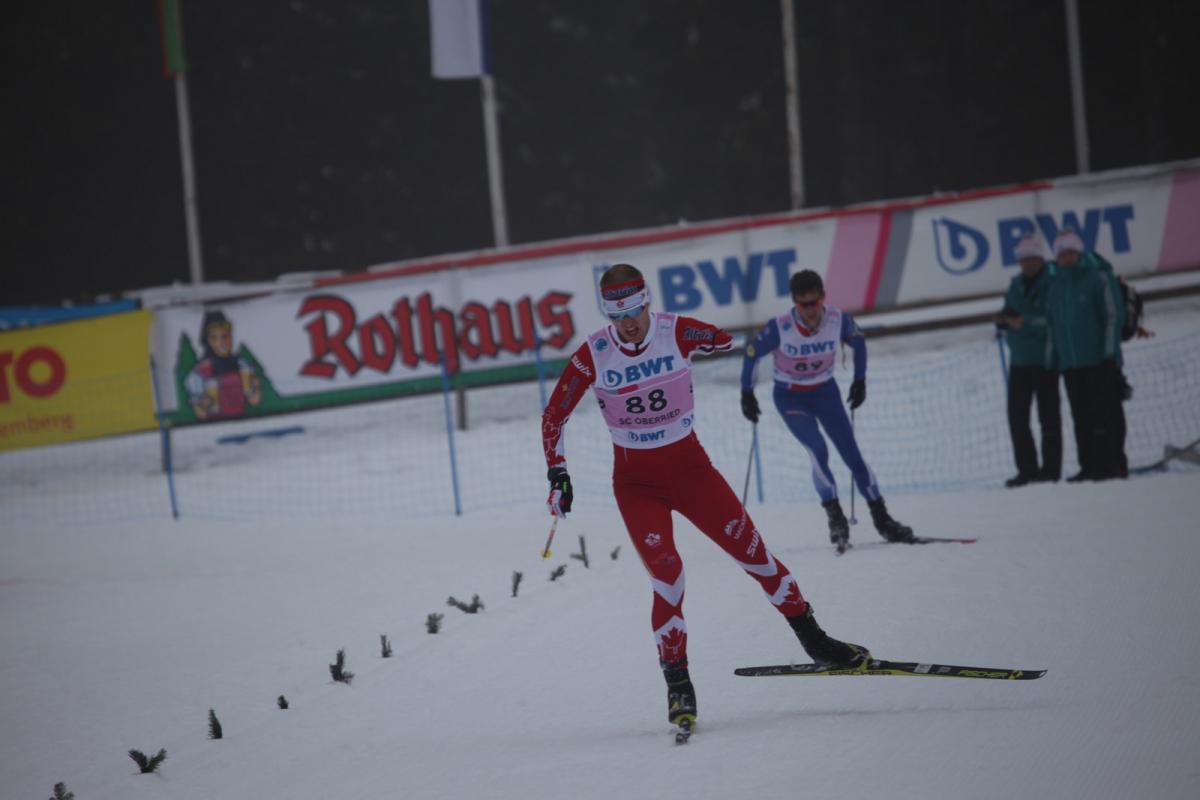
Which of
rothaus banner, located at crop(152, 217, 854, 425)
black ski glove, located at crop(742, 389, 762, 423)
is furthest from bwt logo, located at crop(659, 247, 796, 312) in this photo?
black ski glove, located at crop(742, 389, 762, 423)

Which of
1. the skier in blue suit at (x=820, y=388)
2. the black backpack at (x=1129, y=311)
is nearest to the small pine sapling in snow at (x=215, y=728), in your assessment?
the skier in blue suit at (x=820, y=388)

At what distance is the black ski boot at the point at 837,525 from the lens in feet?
28.8

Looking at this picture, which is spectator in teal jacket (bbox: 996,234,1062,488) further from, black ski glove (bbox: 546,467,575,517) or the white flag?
the white flag

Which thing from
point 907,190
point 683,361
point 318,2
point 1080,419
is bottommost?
point 1080,419

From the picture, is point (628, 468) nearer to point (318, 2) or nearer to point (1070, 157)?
point (1070, 157)

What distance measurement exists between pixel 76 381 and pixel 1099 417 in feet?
43.4

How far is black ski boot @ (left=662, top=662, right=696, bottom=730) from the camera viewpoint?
5.16m

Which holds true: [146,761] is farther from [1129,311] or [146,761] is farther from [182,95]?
[182,95]

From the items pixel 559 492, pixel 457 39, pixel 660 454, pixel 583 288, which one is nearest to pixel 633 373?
pixel 660 454

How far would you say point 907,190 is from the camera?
23.5m

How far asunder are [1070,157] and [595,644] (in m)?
19.3

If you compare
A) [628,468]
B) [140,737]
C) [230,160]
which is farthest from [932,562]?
[230,160]

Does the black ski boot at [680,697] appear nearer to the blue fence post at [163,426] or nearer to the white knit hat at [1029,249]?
the white knit hat at [1029,249]

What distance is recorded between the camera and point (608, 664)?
6.53 metres
